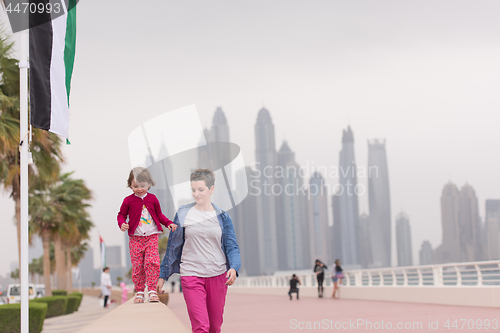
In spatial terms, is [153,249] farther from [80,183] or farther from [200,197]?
[80,183]

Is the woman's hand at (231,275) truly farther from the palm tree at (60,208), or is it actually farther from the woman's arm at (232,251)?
the palm tree at (60,208)

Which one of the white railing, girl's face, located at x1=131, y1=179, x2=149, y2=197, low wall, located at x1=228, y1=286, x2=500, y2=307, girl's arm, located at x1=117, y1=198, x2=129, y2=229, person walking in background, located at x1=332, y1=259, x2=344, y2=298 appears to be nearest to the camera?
girl's face, located at x1=131, y1=179, x2=149, y2=197

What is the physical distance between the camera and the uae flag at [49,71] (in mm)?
6852

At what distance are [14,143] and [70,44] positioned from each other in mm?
7813

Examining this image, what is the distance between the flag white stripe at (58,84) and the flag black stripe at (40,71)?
51 millimetres

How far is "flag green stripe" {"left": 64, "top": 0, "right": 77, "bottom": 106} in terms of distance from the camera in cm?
747

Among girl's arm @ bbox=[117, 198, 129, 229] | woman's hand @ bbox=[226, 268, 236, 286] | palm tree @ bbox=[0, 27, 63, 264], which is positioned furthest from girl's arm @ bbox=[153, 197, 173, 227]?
palm tree @ bbox=[0, 27, 63, 264]

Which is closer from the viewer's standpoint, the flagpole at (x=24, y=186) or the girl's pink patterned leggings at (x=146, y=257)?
the girl's pink patterned leggings at (x=146, y=257)

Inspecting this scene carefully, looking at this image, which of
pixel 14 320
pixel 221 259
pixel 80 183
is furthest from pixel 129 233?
pixel 80 183

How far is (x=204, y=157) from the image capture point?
5.04 m

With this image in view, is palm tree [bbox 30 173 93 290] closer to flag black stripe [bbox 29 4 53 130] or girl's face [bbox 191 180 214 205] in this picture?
flag black stripe [bbox 29 4 53 130]

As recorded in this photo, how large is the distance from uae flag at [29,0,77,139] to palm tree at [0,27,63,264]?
24.1 ft

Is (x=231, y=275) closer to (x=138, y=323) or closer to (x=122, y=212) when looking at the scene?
(x=138, y=323)

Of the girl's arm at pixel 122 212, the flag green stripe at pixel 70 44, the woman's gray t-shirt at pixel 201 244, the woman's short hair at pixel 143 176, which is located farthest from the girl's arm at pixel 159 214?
the flag green stripe at pixel 70 44
